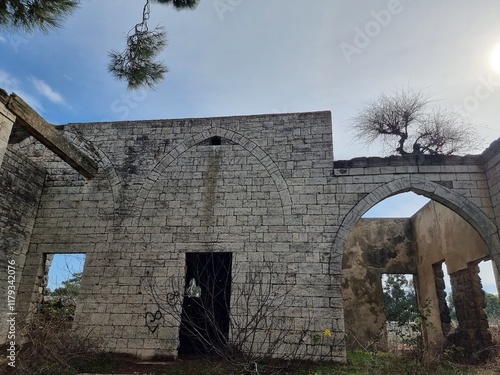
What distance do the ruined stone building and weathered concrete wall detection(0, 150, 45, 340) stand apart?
2cm

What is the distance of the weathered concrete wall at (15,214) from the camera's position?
→ 693 cm

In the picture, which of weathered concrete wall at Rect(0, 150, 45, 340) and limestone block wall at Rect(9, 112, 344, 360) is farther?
weathered concrete wall at Rect(0, 150, 45, 340)

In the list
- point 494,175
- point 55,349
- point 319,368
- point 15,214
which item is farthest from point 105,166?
point 494,175

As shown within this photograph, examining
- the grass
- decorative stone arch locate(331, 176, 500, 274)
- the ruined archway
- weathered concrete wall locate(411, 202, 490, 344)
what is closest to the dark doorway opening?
the grass

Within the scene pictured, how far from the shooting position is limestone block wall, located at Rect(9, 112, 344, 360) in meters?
6.72

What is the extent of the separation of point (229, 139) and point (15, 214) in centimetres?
469

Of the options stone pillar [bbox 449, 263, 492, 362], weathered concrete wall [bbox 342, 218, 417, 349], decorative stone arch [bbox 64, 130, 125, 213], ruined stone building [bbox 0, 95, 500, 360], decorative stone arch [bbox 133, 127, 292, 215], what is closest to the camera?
ruined stone building [bbox 0, 95, 500, 360]

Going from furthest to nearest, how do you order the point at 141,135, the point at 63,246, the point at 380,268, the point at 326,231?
the point at 380,268 < the point at 141,135 < the point at 63,246 < the point at 326,231

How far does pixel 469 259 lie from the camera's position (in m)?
8.47

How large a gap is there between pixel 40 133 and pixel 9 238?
2.41 meters

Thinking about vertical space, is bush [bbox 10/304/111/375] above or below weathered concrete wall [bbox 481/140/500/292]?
below

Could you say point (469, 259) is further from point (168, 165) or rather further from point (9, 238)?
point (9, 238)

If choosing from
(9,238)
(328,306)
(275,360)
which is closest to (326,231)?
(328,306)

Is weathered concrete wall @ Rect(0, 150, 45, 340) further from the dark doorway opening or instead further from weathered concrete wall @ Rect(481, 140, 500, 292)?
weathered concrete wall @ Rect(481, 140, 500, 292)
